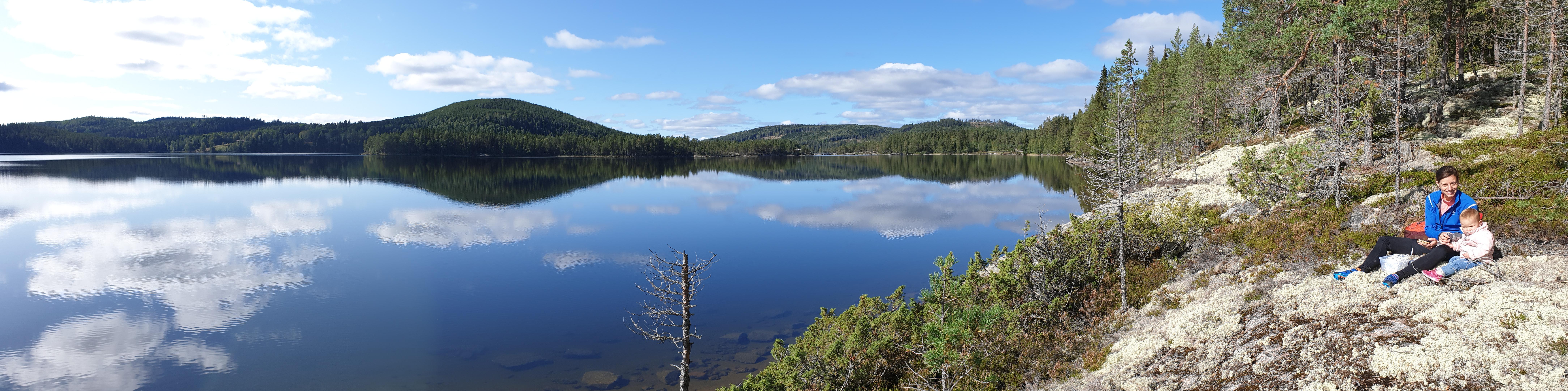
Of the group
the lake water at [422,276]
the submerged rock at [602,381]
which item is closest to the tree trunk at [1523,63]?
the lake water at [422,276]

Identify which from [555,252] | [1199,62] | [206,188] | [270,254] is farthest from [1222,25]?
[206,188]

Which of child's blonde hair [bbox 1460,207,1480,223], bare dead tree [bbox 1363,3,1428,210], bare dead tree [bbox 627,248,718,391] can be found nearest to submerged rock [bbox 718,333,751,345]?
bare dead tree [bbox 627,248,718,391]

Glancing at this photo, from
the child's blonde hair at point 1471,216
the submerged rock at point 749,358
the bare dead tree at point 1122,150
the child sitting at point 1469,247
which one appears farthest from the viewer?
the submerged rock at point 749,358

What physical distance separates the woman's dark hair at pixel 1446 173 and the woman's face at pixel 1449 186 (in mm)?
18

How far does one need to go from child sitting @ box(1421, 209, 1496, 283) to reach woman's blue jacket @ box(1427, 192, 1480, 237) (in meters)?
0.20

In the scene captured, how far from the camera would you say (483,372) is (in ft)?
47.3

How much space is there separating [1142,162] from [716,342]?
425 inches

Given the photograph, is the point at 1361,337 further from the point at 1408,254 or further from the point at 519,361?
the point at 519,361

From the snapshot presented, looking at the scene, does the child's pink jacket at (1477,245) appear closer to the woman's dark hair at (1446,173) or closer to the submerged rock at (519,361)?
the woman's dark hair at (1446,173)

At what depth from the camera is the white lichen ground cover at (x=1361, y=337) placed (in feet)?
23.1

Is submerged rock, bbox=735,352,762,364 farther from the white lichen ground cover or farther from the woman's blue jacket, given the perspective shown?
the woman's blue jacket

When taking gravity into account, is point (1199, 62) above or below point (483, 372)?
above

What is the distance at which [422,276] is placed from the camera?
23547 mm

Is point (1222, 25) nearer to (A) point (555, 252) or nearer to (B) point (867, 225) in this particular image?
(B) point (867, 225)
